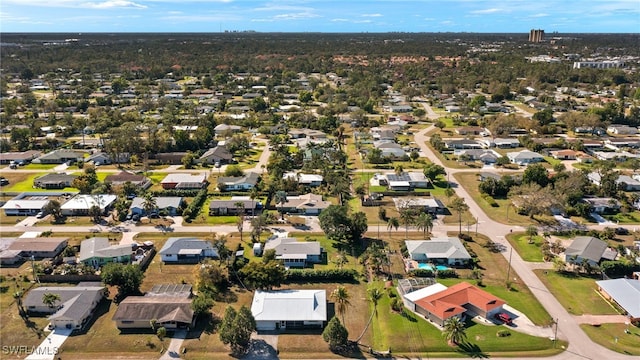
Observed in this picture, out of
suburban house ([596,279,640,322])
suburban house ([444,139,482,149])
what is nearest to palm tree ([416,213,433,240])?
suburban house ([596,279,640,322])

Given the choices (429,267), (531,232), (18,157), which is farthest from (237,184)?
(18,157)

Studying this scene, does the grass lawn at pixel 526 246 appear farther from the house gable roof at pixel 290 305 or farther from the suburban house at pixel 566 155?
the suburban house at pixel 566 155

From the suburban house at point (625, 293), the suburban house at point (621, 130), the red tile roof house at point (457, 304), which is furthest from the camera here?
the suburban house at point (621, 130)

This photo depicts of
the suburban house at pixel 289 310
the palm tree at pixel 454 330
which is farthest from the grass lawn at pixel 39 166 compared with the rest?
the palm tree at pixel 454 330

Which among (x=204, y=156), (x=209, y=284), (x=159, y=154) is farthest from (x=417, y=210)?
(x=159, y=154)

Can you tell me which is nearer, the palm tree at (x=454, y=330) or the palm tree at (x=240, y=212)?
the palm tree at (x=454, y=330)

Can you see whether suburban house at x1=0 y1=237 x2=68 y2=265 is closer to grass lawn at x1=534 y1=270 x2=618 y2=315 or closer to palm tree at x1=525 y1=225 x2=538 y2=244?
grass lawn at x1=534 y1=270 x2=618 y2=315

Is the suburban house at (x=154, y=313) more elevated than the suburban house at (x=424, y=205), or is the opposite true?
the suburban house at (x=424, y=205)
